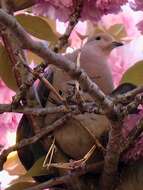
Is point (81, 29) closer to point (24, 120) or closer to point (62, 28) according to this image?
point (62, 28)

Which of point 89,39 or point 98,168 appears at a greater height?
point 89,39

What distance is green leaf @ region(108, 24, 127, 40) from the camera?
111 centimetres

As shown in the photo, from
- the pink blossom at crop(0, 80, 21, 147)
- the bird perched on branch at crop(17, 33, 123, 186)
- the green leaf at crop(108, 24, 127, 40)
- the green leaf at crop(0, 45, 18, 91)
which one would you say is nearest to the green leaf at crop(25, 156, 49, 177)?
the bird perched on branch at crop(17, 33, 123, 186)

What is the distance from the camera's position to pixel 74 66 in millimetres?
494

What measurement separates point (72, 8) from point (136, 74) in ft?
0.54

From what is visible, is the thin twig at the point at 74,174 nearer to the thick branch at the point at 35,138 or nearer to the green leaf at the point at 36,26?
the thick branch at the point at 35,138

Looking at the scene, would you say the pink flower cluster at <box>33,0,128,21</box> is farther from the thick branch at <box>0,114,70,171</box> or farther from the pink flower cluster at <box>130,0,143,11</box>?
A: the thick branch at <box>0,114,70,171</box>

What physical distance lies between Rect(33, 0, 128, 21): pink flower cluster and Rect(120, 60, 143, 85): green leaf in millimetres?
98

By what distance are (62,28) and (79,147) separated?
0.38 m

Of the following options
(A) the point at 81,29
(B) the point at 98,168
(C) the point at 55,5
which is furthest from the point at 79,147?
(A) the point at 81,29

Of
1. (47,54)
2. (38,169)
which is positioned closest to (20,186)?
(38,169)

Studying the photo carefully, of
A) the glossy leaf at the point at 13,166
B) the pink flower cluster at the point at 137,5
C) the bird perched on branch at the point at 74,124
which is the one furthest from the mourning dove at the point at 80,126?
the glossy leaf at the point at 13,166

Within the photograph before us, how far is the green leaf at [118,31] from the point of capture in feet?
3.65

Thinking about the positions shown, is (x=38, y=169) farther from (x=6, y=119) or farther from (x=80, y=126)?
(x=6, y=119)
